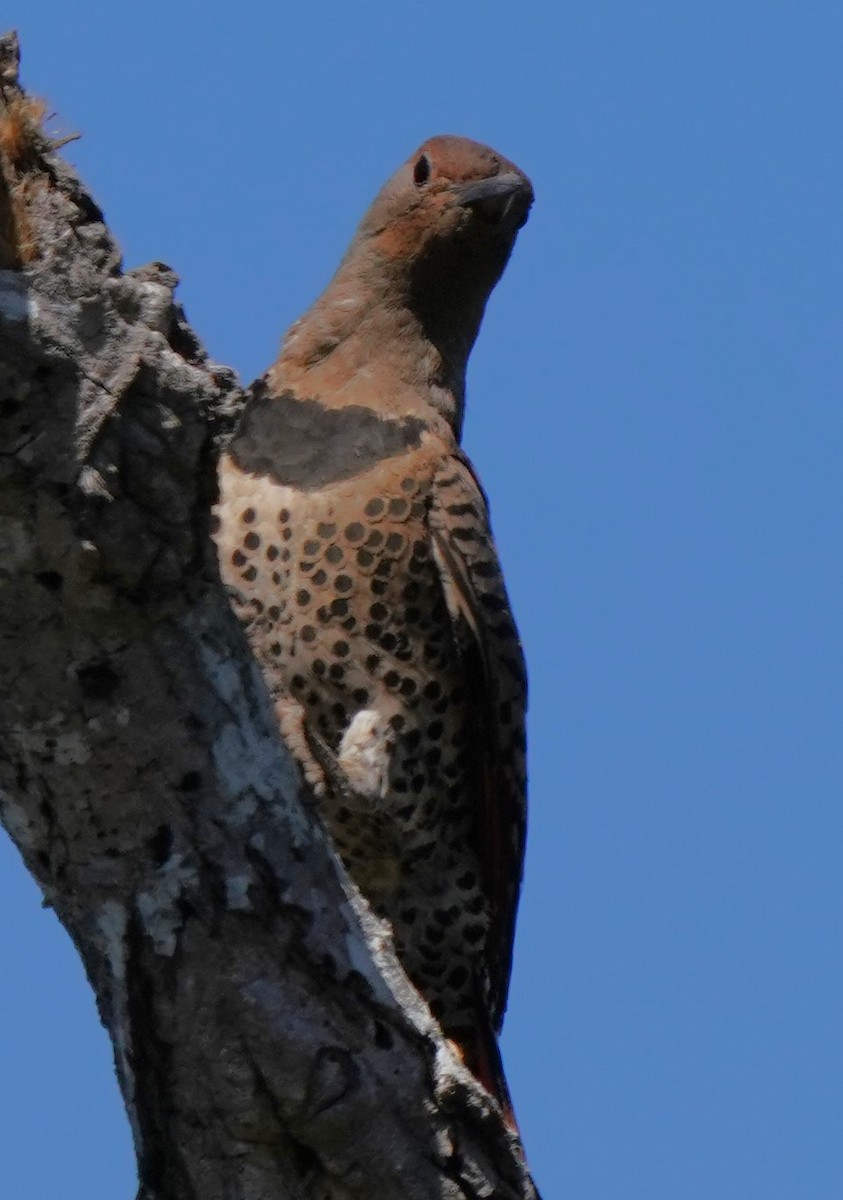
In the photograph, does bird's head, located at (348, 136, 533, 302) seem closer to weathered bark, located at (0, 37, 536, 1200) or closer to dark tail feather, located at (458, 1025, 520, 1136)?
dark tail feather, located at (458, 1025, 520, 1136)

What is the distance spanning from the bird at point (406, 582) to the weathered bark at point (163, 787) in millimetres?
1684

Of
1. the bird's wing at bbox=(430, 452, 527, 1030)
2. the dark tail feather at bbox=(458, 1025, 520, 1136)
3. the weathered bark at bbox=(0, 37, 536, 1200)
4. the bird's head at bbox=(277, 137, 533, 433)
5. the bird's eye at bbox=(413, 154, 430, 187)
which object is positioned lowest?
the weathered bark at bbox=(0, 37, 536, 1200)

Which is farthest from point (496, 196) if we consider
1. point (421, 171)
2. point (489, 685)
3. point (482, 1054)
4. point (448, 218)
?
point (482, 1054)

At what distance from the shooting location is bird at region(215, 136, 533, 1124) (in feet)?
18.0

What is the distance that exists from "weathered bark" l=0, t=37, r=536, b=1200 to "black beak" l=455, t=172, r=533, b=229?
2.83 m

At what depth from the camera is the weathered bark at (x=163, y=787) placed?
321 centimetres

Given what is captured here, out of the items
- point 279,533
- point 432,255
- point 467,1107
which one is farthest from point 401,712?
point 467,1107

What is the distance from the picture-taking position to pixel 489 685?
5.84 metres

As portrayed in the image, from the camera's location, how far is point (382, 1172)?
3354mm

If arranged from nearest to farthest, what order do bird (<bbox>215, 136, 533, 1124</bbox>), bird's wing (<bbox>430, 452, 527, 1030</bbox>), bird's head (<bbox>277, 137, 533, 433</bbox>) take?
bird (<bbox>215, 136, 533, 1124</bbox>)
bird's wing (<bbox>430, 452, 527, 1030</bbox>)
bird's head (<bbox>277, 137, 533, 433</bbox>)

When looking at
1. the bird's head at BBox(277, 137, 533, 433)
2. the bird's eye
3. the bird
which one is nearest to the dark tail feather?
the bird

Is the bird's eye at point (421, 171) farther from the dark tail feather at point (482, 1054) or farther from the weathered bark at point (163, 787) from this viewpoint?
the weathered bark at point (163, 787)

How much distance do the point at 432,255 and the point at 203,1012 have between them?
136 inches

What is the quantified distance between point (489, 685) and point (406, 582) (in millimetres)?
476
